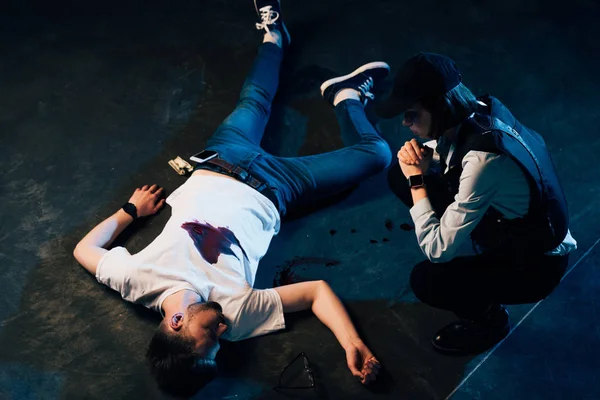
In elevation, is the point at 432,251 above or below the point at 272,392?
above

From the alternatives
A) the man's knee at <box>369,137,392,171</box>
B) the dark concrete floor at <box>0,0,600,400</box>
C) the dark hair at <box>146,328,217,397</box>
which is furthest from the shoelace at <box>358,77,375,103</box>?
the dark hair at <box>146,328,217,397</box>

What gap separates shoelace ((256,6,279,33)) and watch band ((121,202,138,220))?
53.2 inches

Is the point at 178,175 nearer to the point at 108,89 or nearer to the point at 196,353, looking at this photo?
the point at 108,89

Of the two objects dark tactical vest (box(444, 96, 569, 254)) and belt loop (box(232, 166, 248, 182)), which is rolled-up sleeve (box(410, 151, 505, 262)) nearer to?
dark tactical vest (box(444, 96, 569, 254))

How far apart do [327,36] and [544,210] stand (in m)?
2.14

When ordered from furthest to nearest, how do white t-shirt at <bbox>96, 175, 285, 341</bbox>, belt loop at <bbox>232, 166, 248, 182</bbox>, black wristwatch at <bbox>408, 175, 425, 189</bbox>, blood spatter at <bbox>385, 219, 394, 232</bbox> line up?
blood spatter at <bbox>385, 219, 394, 232</bbox> < belt loop at <bbox>232, 166, 248, 182</bbox> < white t-shirt at <bbox>96, 175, 285, 341</bbox> < black wristwatch at <bbox>408, 175, 425, 189</bbox>

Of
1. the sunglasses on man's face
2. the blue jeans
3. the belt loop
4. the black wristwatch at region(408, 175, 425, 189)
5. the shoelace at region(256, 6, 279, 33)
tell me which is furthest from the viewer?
the shoelace at region(256, 6, 279, 33)

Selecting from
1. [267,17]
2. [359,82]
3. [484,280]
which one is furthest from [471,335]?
[267,17]

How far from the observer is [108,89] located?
12.0 feet

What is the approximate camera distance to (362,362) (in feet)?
8.62

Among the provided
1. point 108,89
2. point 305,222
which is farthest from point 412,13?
point 108,89

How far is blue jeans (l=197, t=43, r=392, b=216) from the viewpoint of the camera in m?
2.89

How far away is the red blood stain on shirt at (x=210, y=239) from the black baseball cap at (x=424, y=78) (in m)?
0.97

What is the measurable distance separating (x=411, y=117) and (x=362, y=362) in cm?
111
